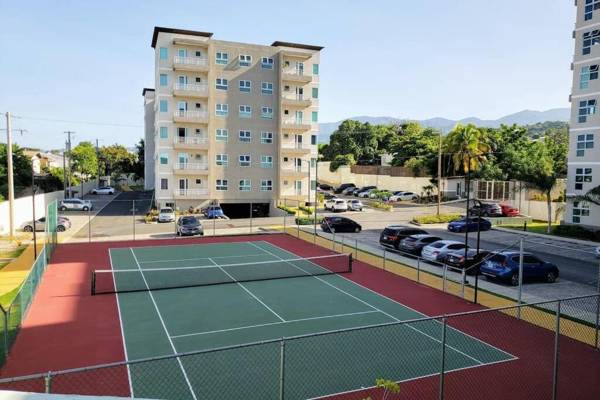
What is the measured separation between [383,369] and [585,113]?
125 ft

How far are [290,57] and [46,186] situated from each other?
41946 mm

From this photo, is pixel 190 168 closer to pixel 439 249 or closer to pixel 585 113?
A: pixel 439 249

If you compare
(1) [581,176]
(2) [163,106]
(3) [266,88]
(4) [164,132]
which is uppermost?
(3) [266,88]

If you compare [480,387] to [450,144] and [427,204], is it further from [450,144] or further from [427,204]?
[427,204]

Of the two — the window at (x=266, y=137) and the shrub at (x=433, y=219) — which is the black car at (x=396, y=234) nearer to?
the shrub at (x=433, y=219)

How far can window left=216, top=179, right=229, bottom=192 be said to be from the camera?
60.6 meters

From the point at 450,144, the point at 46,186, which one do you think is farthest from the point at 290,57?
the point at 46,186

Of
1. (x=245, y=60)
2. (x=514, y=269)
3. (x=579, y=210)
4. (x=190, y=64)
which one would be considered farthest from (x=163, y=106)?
(x=514, y=269)

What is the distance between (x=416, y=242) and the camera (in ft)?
104

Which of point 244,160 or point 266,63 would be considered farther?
point 244,160

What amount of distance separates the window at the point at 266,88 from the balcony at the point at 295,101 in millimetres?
1839

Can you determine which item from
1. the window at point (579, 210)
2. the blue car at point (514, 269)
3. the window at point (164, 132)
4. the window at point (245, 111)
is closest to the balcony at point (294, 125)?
the window at point (245, 111)

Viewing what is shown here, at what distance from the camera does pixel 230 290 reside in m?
23.2

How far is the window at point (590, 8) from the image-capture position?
41094mm
